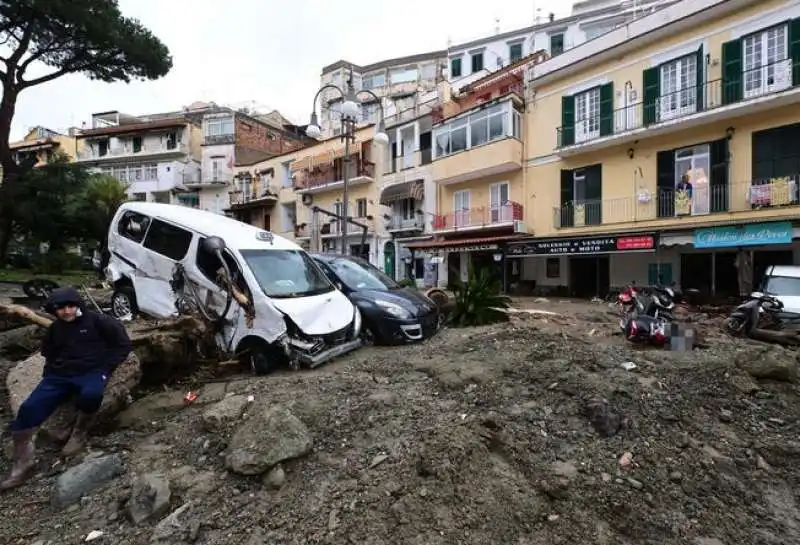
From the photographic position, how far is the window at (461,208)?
23.2 metres

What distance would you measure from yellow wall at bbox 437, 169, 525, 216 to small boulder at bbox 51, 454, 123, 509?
20044 millimetres

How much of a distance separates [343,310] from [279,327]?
1284 mm

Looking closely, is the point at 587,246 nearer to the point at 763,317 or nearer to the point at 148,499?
the point at 763,317

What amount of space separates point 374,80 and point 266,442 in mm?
48817

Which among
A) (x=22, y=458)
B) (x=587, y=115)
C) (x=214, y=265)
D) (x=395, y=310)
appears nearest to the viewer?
(x=22, y=458)

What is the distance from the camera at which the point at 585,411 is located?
15.1 ft

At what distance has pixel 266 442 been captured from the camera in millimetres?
3736

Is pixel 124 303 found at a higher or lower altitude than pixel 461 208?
lower

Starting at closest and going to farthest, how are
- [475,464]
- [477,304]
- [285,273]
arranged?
[475,464] → [285,273] → [477,304]

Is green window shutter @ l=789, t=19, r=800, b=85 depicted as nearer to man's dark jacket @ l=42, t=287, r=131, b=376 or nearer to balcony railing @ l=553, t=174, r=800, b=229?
balcony railing @ l=553, t=174, r=800, b=229

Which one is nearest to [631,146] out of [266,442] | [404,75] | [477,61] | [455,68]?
[266,442]

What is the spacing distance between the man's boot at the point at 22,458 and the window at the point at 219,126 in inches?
1561

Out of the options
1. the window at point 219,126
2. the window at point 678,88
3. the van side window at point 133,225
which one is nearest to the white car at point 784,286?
the window at point 678,88

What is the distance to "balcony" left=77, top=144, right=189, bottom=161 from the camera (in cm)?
4225
